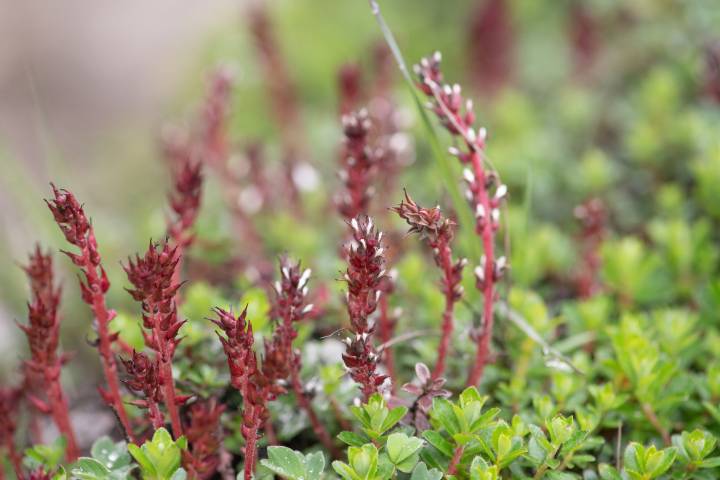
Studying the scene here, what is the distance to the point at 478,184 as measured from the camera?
1811 millimetres

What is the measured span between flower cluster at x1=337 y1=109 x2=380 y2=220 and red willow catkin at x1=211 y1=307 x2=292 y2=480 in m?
0.52

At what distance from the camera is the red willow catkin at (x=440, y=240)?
1.56m

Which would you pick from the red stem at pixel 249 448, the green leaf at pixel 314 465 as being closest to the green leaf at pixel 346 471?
the green leaf at pixel 314 465

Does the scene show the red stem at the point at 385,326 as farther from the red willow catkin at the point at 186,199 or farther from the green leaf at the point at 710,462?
the green leaf at the point at 710,462

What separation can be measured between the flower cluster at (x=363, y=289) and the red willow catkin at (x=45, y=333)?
2.23ft

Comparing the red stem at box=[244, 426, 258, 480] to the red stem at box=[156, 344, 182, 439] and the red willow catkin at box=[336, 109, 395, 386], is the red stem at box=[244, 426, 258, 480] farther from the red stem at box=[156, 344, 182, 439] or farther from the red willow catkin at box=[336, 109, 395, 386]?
the red willow catkin at box=[336, 109, 395, 386]

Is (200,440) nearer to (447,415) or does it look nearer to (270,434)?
(270,434)

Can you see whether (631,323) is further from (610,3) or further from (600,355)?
(610,3)

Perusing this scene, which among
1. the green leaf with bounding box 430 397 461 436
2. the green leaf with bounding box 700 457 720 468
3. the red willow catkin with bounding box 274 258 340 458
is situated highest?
the red willow catkin with bounding box 274 258 340 458

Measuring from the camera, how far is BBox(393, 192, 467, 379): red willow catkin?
1.56m

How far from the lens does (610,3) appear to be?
4.01 metres

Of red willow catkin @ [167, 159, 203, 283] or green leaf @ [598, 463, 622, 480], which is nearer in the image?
green leaf @ [598, 463, 622, 480]

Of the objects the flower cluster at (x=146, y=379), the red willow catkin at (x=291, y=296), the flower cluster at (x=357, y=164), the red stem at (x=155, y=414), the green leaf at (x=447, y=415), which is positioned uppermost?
the flower cluster at (x=357, y=164)

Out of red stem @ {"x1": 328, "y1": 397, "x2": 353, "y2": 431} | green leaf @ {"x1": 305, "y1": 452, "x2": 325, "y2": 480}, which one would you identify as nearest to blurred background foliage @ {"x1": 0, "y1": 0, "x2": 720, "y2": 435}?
red stem @ {"x1": 328, "y1": 397, "x2": 353, "y2": 431}
